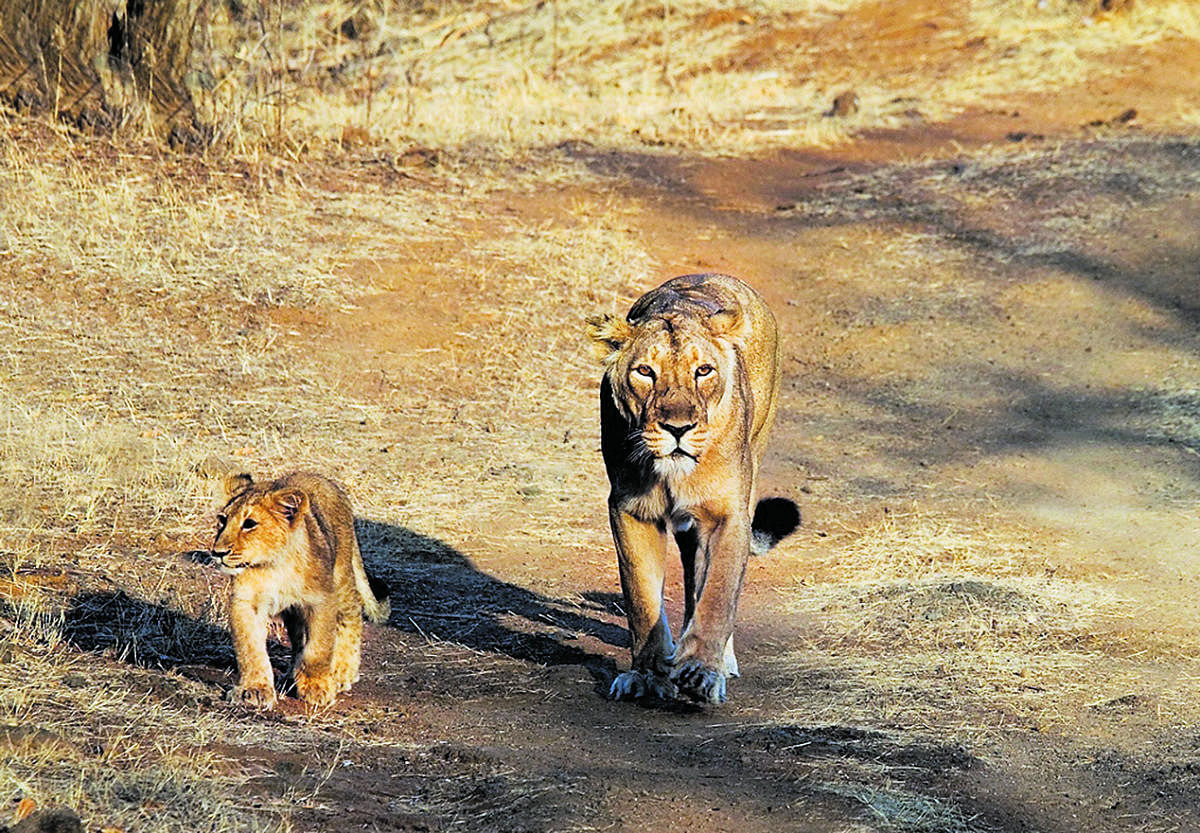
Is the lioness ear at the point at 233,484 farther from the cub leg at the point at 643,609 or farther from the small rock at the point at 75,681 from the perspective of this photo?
the cub leg at the point at 643,609

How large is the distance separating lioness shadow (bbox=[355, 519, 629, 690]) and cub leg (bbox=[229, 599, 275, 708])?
144cm

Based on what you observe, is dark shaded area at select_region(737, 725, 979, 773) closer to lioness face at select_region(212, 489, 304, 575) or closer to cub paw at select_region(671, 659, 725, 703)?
cub paw at select_region(671, 659, 725, 703)

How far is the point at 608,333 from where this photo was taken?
6.30 meters

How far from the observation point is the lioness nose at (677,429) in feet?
19.7

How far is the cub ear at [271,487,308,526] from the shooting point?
578cm

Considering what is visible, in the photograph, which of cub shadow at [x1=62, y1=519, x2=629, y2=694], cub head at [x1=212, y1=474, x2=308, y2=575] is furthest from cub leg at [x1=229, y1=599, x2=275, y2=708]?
cub shadow at [x1=62, y1=519, x2=629, y2=694]

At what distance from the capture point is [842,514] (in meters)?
9.77

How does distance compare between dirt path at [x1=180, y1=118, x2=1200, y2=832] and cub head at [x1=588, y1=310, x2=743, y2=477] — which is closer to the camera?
dirt path at [x1=180, y1=118, x2=1200, y2=832]

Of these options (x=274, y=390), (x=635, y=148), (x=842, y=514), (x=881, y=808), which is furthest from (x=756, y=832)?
(x=635, y=148)

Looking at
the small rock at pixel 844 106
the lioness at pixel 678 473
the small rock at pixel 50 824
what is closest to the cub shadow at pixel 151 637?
the lioness at pixel 678 473

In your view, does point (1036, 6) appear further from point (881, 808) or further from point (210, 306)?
point (881, 808)

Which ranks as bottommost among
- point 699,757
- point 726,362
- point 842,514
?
point 842,514

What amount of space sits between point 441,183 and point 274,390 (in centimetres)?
473

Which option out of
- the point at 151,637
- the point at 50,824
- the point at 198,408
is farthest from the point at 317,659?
the point at 198,408
